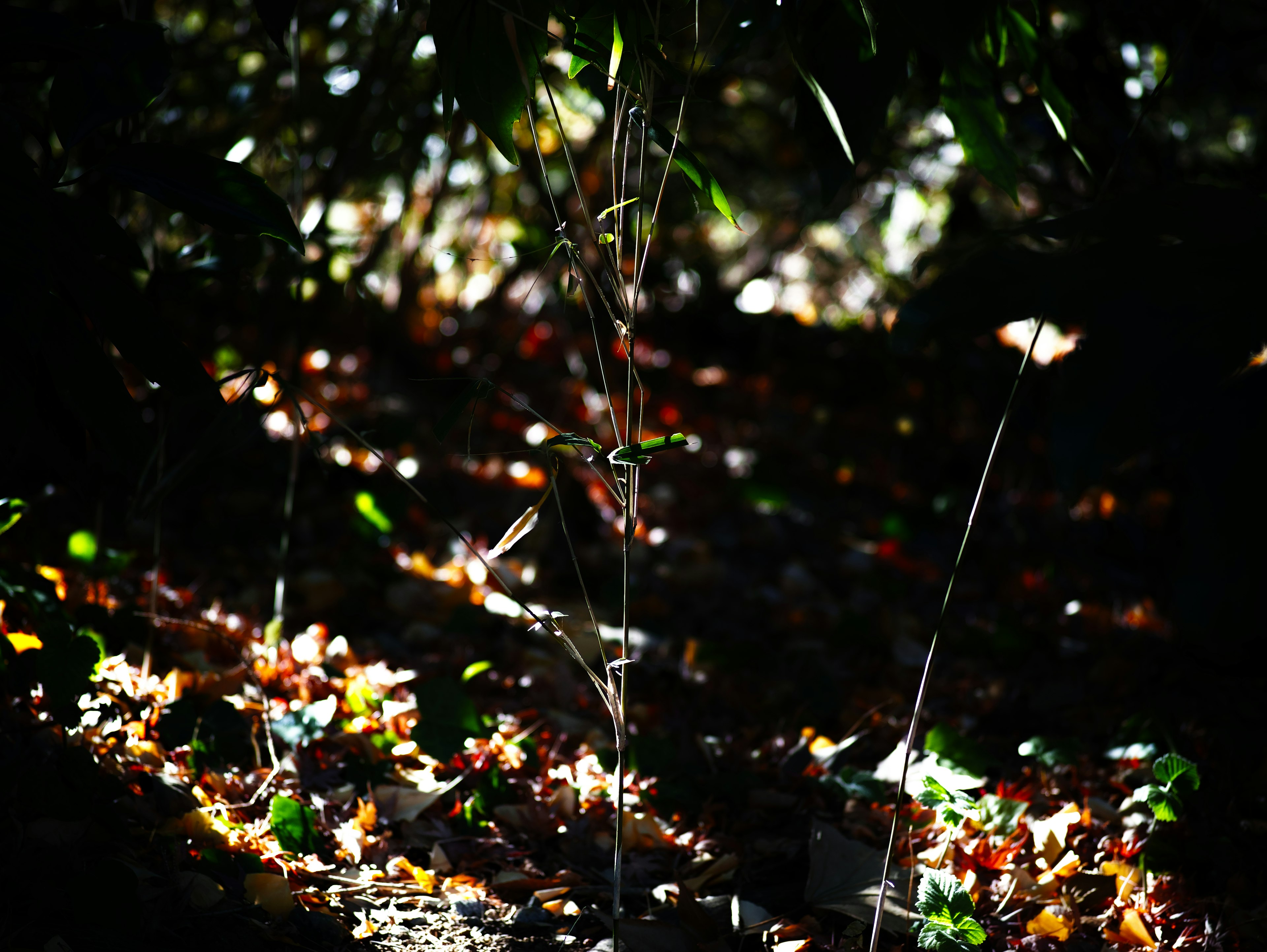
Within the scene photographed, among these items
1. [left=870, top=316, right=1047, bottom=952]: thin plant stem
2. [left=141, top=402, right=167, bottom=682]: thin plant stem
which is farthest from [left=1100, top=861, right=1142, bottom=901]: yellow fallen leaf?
[left=141, top=402, right=167, bottom=682]: thin plant stem

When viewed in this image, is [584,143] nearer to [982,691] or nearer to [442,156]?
[442,156]

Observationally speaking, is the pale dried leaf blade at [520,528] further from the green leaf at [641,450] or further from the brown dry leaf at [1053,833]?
the brown dry leaf at [1053,833]

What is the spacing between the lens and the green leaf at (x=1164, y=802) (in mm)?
1123

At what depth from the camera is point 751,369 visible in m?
3.12

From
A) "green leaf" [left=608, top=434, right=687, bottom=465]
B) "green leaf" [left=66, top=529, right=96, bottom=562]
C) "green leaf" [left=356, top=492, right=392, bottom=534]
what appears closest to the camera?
"green leaf" [left=608, top=434, right=687, bottom=465]

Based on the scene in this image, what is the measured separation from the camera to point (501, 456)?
254cm

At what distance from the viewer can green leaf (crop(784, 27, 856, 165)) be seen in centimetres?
78

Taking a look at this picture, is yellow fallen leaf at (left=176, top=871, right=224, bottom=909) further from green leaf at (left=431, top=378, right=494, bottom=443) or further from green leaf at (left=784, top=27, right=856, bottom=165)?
green leaf at (left=784, top=27, right=856, bottom=165)

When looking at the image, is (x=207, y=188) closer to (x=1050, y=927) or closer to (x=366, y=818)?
(x=366, y=818)

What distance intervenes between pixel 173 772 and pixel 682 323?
2.42 meters

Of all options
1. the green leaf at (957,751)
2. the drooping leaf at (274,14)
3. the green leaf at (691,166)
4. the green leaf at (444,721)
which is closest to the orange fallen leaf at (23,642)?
the green leaf at (444,721)

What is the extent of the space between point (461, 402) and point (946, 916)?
0.74m

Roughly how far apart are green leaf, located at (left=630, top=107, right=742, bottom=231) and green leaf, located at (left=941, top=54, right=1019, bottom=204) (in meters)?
0.33

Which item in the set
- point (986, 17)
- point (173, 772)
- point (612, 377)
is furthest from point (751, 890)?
point (612, 377)
